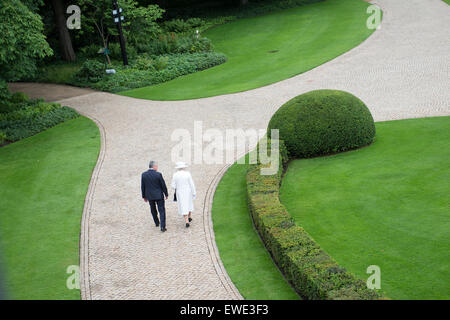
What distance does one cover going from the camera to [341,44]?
86.4 feet

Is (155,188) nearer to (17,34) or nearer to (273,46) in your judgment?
(17,34)

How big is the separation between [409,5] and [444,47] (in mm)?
9739

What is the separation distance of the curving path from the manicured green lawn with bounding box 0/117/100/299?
40cm

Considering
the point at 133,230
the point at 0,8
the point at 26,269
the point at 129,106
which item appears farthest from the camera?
the point at 129,106

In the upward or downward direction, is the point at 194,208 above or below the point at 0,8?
below

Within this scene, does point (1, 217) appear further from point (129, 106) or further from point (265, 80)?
point (265, 80)

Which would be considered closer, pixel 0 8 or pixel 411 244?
pixel 411 244

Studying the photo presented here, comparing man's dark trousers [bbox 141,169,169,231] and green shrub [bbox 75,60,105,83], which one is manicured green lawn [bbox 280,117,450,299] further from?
green shrub [bbox 75,60,105,83]

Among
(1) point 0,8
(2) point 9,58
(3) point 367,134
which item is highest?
(1) point 0,8

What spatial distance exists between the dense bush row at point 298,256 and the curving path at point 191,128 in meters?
1.10

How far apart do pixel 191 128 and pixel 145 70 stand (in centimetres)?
1044

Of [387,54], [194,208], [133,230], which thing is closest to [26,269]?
[133,230]

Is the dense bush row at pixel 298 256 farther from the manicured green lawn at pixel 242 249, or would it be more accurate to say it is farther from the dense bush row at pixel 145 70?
the dense bush row at pixel 145 70

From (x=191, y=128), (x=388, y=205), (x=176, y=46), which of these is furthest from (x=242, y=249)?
(x=176, y=46)
